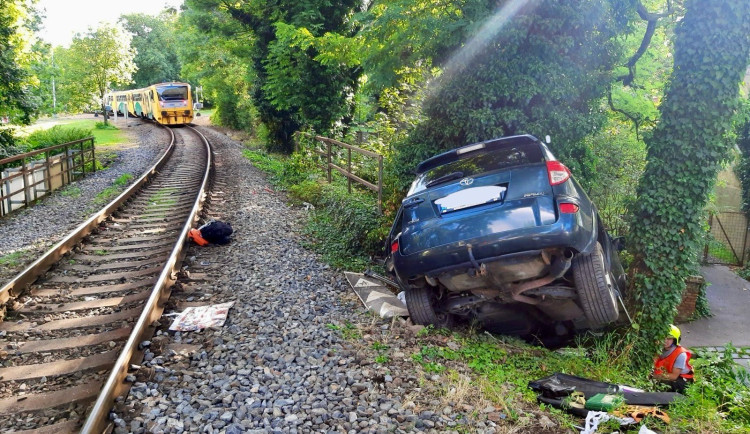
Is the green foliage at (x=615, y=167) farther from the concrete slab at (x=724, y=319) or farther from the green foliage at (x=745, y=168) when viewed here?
the green foliage at (x=745, y=168)

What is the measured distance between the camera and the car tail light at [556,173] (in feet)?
14.9

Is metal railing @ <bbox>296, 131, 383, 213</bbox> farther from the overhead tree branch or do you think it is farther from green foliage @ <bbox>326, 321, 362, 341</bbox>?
green foliage @ <bbox>326, 321, 362, 341</bbox>

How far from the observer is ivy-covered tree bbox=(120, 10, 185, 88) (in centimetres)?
6500

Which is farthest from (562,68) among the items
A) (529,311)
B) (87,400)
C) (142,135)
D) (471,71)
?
(142,135)

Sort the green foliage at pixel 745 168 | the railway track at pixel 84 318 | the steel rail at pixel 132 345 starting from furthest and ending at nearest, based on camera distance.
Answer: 1. the green foliage at pixel 745 168
2. the railway track at pixel 84 318
3. the steel rail at pixel 132 345

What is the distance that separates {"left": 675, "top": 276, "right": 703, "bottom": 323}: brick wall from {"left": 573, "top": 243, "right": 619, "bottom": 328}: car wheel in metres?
6.47

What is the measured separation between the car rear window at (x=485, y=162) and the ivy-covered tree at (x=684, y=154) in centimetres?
206

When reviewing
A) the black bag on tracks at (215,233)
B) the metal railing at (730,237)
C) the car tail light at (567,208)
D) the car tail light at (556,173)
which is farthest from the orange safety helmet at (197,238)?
the metal railing at (730,237)

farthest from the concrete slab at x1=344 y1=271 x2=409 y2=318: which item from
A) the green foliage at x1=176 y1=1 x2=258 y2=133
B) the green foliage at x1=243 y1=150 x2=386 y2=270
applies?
the green foliage at x1=176 y1=1 x2=258 y2=133

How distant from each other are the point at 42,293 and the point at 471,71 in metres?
6.01

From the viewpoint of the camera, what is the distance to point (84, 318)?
17.6ft

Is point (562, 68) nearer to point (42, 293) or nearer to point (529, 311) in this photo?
point (529, 311)

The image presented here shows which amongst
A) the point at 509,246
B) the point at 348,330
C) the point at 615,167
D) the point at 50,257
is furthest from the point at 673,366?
the point at 50,257

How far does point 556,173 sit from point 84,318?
4.50 meters
